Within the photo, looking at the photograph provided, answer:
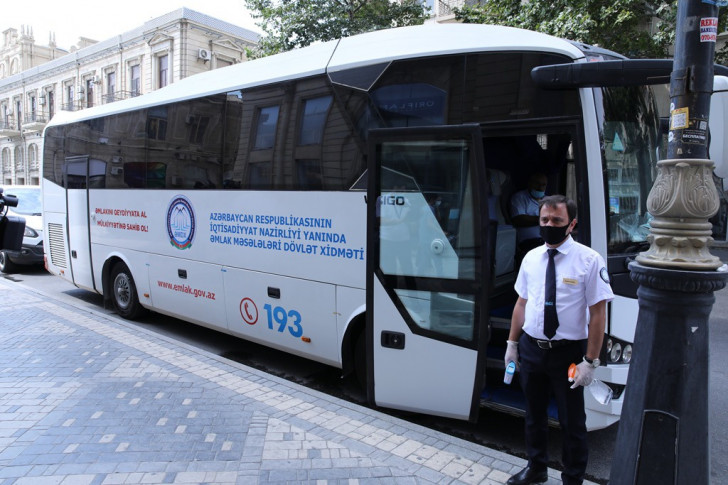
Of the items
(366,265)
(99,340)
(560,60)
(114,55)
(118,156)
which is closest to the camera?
(560,60)

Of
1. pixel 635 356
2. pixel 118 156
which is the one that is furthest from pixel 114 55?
pixel 635 356

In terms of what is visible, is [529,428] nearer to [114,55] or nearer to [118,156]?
[118,156]

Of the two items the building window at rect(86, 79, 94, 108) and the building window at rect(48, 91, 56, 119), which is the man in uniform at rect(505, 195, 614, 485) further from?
the building window at rect(48, 91, 56, 119)

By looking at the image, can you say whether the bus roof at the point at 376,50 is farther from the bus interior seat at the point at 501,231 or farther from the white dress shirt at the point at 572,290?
the white dress shirt at the point at 572,290

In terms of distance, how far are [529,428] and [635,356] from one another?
0.96 metres

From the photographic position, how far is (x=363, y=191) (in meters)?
4.51

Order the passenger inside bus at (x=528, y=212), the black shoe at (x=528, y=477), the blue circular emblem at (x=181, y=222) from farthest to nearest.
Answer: the blue circular emblem at (x=181, y=222), the passenger inside bus at (x=528, y=212), the black shoe at (x=528, y=477)

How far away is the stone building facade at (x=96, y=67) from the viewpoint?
32.8 m

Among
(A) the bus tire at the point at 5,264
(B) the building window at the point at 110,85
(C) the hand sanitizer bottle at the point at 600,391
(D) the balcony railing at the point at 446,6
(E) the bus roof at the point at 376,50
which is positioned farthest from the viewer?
(B) the building window at the point at 110,85

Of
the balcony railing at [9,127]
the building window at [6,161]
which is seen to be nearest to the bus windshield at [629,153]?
the balcony railing at [9,127]

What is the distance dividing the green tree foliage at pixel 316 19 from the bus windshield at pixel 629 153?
42.5 feet

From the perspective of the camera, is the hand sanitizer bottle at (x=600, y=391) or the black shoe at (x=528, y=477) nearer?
the black shoe at (x=528, y=477)

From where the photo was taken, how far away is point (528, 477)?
10.3 feet

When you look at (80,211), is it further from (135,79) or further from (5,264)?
(135,79)
